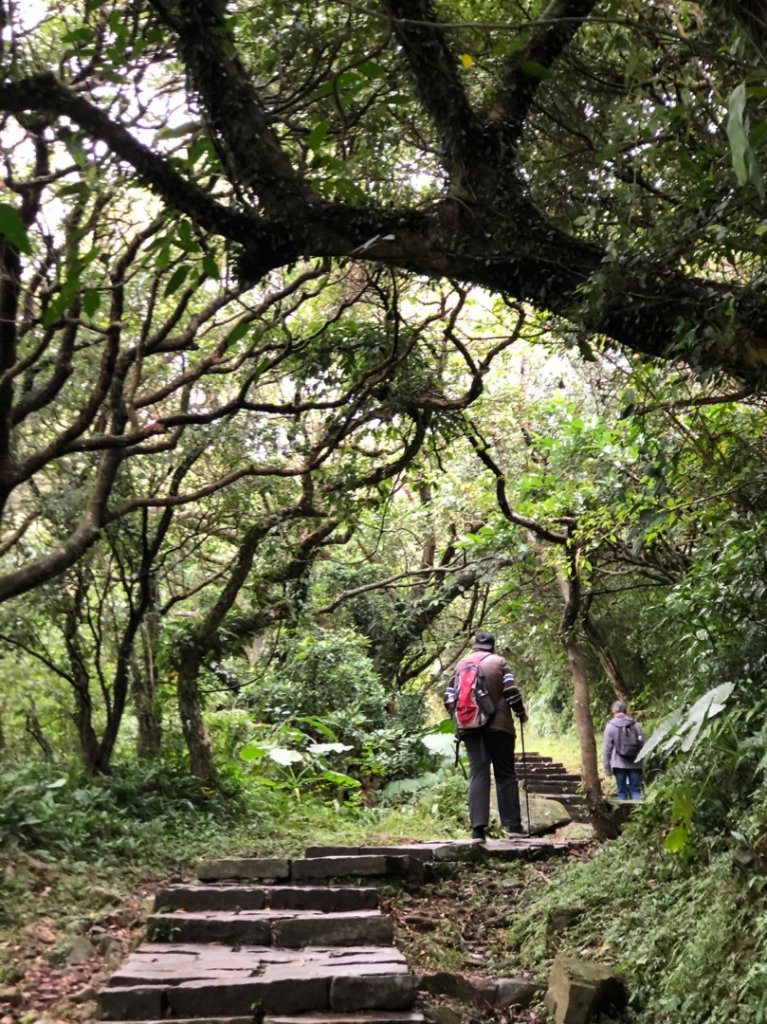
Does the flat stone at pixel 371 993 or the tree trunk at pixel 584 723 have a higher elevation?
the tree trunk at pixel 584 723

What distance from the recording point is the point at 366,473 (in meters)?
10.1

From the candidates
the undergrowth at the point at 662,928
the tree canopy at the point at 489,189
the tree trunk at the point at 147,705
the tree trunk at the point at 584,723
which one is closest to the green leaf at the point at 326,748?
the tree trunk at the point at 147,705

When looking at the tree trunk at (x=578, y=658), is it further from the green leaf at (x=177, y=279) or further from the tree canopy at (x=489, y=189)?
the green leaf at (x=177, y=279)

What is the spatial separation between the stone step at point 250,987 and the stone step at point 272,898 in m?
0.89

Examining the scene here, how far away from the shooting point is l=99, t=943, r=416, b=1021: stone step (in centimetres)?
422

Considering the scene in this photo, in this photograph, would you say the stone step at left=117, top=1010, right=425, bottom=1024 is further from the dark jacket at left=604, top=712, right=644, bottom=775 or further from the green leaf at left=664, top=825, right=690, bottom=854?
the dark jacket at left=604, top=712, right=644, bottom=775

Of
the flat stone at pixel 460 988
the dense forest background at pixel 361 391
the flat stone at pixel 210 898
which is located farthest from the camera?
the flat stone at pixel 210 898

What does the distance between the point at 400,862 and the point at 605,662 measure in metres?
8.14

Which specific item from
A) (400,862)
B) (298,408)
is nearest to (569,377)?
(298,408)

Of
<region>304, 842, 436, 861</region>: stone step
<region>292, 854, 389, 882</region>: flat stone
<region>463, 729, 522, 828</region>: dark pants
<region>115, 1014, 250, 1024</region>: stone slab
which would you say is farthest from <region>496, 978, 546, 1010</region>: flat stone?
<region>463, 729, 522, 828</region>: dark pants

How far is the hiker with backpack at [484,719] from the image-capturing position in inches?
317

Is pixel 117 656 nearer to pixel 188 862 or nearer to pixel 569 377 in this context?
pixel 188 862

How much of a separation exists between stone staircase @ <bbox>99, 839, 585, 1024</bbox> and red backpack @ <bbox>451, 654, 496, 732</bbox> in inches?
41.3

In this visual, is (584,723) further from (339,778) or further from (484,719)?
(484,719)
